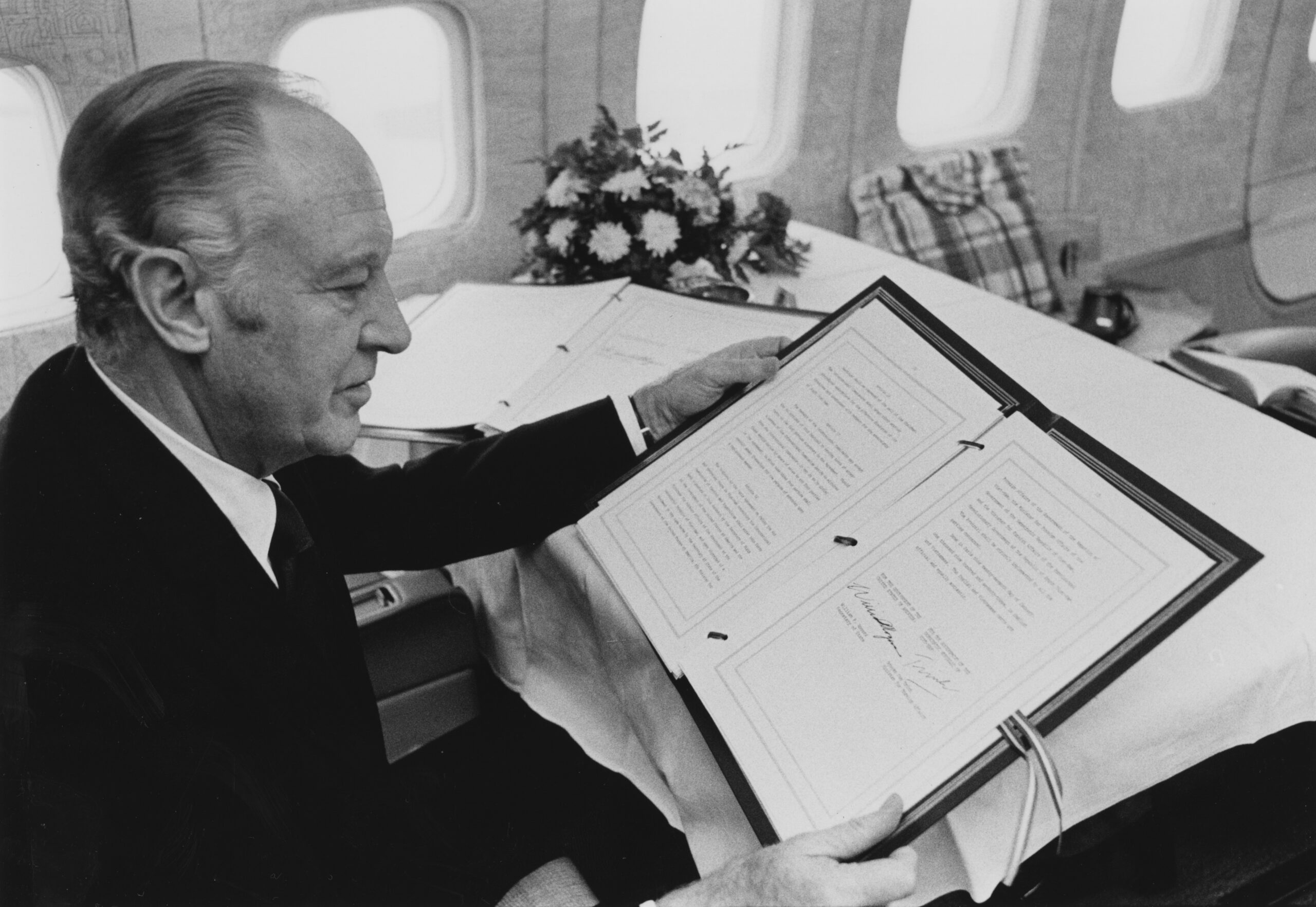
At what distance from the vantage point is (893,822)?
1.14m

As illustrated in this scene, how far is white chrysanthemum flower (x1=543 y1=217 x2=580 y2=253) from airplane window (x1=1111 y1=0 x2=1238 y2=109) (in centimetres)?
171

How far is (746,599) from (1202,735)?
0.61 meters

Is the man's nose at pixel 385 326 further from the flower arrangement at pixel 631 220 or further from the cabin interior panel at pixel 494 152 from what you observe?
the cabin interior panel at pixel 494 152

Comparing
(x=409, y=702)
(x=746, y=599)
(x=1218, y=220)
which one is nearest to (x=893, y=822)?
Answer: (x=746, y=599)

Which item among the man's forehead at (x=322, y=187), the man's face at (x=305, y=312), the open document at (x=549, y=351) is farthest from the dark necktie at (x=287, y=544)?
A: the open document at (x=549, y=351)

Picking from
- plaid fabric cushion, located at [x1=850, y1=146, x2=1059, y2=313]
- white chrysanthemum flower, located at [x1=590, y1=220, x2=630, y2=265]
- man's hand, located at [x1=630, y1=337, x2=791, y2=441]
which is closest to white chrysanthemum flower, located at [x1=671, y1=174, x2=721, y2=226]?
white chrysanthemum flower, located at [x1=590, y1=220, x2=630, y2=265]

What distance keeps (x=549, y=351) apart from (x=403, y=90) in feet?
3.49

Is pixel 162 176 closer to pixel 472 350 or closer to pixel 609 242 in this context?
pixel 472 350

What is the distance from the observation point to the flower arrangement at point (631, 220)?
2861 millimetres

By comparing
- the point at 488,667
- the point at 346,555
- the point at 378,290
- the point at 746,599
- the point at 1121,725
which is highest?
the point at 378,290

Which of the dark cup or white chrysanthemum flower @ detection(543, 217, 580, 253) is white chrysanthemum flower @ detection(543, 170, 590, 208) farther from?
the dark cup

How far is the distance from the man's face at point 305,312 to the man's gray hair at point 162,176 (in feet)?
0.11

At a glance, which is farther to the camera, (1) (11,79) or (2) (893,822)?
(1) (11,79)

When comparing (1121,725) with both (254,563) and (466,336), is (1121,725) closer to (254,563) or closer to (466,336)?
(254,563)
